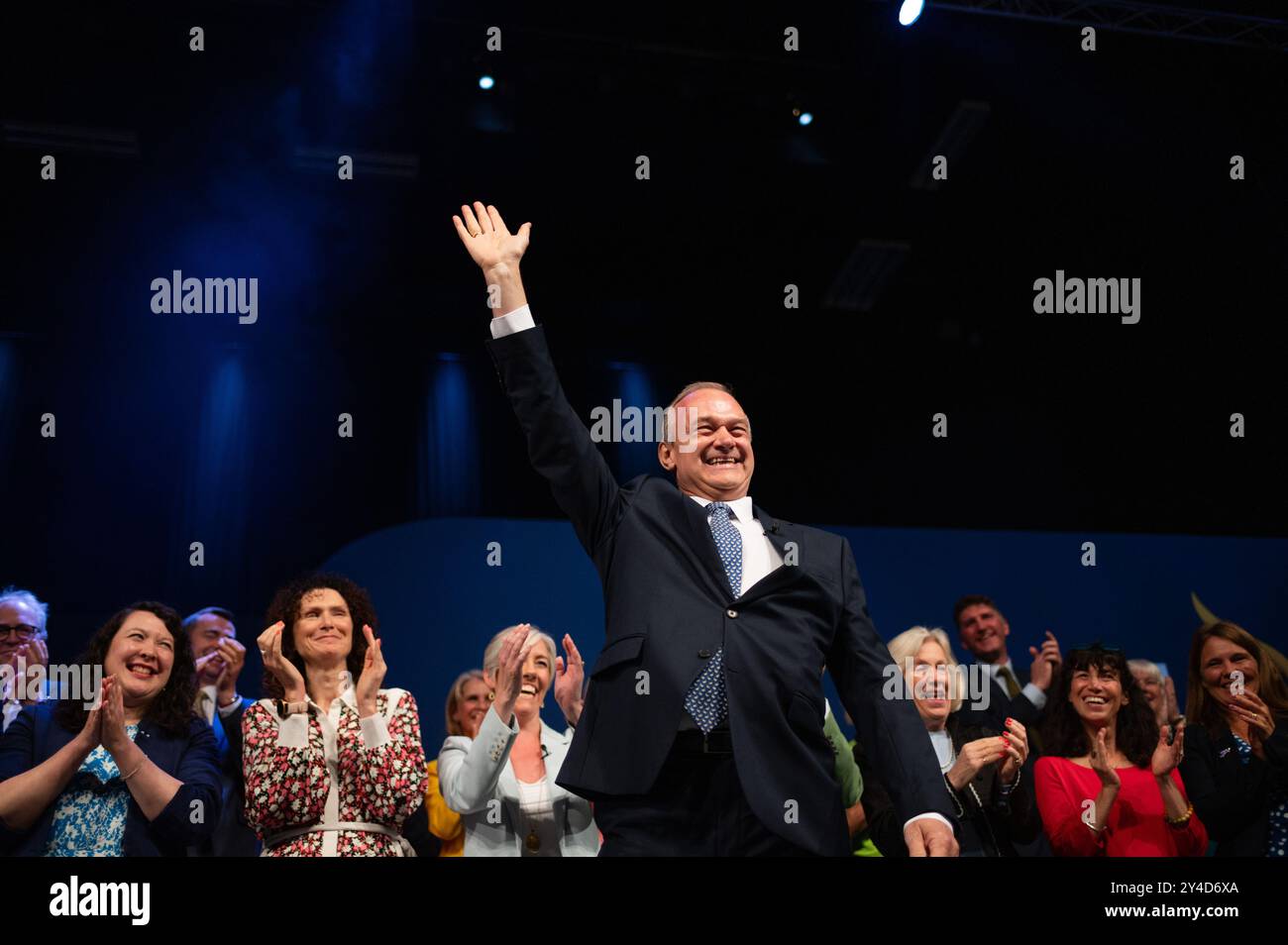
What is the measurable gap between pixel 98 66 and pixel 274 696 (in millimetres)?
3276

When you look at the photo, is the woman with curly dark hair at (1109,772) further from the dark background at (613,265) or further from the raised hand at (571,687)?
the dark background at (613,265)

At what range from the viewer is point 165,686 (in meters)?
3.22

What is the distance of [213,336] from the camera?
566 centimetres

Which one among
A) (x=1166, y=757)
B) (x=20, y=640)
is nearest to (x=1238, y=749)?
(x=1166, y=757)

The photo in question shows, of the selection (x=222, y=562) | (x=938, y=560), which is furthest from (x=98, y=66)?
(x=938, y=560)

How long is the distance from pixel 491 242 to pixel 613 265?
349 centimetres

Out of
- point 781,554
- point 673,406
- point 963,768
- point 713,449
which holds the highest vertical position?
point 673,406

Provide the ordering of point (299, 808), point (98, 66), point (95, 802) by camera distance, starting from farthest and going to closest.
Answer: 1. point (98, 66)
2. point (95, 802)
3. point (299, 808)

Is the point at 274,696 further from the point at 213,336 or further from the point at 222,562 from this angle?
the point at 213,336

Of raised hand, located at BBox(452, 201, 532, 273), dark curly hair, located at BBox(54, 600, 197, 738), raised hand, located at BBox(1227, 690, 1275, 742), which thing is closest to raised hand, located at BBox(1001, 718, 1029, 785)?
raised hand, located at BBox(1227, 690, 1275, 742)

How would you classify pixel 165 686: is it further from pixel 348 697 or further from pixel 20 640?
pixel 20 640

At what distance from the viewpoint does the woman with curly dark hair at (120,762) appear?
2.86m

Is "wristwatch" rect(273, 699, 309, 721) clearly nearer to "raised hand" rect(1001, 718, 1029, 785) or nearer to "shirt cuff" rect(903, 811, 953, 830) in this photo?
"shirt cuff" rect(903, 811, 953, 830)

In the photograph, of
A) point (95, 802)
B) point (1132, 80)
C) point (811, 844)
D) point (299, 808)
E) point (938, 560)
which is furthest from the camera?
point (938, 560)
